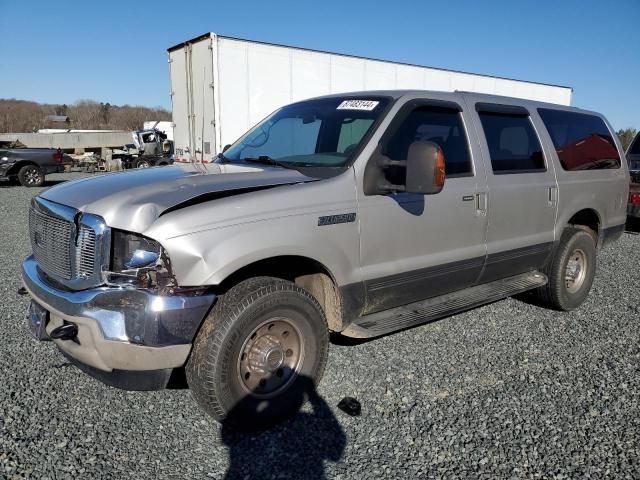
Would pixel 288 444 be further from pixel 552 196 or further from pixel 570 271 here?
pixel 570 271

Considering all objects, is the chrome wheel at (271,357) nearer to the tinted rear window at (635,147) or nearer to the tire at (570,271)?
the tire at (570,271)

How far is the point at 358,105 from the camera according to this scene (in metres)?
3.79

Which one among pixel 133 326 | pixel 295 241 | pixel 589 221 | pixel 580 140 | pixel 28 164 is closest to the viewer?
pixel 133 326

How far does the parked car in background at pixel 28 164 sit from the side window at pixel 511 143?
16.8m

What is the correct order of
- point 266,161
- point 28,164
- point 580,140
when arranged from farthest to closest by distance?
point 28,164 < point 580,140 < point 266,161

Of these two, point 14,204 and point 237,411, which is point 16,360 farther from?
point 14,204

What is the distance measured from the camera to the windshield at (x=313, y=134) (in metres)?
3.54

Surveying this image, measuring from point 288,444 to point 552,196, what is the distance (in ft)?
10.7

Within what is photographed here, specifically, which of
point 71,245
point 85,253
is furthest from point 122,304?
point 71,245

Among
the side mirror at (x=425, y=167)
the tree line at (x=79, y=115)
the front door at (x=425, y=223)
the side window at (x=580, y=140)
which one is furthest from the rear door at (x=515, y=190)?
the tree line at (x=79, y=115)

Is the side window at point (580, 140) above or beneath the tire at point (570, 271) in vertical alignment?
above

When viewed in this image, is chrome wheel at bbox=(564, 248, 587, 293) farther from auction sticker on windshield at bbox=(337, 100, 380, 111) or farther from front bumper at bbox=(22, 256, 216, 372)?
front bumper at bbox=(22, 256, 216, 372)

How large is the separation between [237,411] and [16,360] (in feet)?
6.47

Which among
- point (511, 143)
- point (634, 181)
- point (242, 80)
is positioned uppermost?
point (242, 80)
